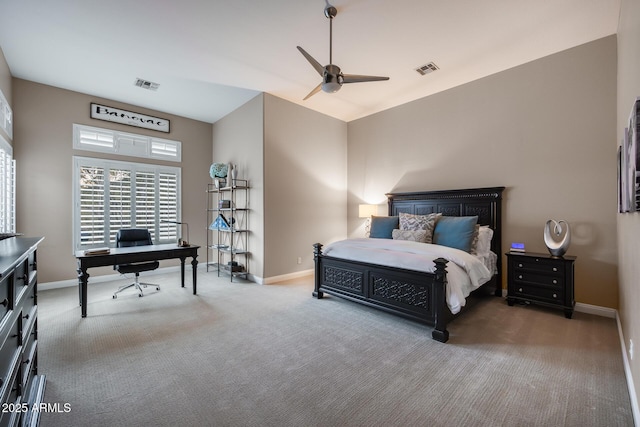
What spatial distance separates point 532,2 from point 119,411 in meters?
4.77

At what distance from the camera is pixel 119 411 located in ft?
5.59

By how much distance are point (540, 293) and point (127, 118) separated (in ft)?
23.4

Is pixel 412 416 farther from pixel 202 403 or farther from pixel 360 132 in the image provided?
pixel 360 132

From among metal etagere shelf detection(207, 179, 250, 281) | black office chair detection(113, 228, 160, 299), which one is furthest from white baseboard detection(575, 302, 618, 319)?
black office chair detection(113, 228, 160, 299)

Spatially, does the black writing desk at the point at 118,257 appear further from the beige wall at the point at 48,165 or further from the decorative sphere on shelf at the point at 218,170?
the decorative sphere on shelf at the point at 218,170

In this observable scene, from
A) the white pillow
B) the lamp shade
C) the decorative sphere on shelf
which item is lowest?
the white pillow

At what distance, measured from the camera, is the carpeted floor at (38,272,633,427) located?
1.70 m

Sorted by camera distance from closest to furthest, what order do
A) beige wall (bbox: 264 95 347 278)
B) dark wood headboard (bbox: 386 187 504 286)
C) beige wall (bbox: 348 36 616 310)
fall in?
beige wall (bbox: 348 36 616 310) < dark wood headboard (bbox: 386 187 504 286) < beige wall (bbox: 264 95 347 278)

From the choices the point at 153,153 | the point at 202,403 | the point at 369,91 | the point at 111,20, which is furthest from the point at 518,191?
the point at 153,153

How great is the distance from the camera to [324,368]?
219 centimetres

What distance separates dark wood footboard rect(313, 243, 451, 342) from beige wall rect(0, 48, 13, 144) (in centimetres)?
458

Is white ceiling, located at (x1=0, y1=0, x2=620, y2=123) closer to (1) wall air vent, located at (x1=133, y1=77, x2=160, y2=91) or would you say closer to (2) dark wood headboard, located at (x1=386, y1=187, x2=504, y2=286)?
(1) wall air vent, located at (x1=133, y1=77, x2=160, y2=91)

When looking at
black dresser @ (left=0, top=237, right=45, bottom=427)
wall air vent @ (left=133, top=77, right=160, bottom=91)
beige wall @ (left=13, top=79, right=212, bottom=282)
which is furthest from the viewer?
wall air vent @ (left=133, top=77, right=160, bottom=91)

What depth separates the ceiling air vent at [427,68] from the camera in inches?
152
